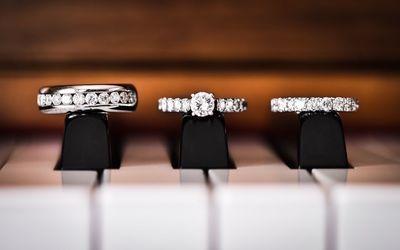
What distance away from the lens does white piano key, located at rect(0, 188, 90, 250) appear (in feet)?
1.24

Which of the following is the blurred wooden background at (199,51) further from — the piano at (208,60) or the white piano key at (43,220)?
the white piano key at (43,220)

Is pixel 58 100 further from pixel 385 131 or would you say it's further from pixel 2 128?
pixel 385 131

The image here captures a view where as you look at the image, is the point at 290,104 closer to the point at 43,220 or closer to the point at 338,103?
the point at 338,103

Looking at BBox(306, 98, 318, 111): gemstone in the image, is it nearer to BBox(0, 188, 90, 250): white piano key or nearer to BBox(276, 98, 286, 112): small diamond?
BBox(276, 98, 286, 112): small diamond

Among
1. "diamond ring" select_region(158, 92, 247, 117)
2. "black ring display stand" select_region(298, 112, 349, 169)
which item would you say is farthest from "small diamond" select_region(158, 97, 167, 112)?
"black ring display stand" select_region(298, 112, 349, 169)

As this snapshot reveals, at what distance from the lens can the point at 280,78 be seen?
0.58 meters

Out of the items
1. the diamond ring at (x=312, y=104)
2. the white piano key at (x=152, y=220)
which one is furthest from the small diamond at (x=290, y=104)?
the white piano key at (x=152, y=220)

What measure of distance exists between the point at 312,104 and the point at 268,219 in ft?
0.38

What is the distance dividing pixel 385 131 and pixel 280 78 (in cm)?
12

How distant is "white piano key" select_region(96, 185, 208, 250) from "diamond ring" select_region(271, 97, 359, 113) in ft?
0.38

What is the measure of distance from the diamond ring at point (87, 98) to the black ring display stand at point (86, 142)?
0.01 m

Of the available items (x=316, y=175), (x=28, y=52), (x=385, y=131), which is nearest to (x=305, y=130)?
(x=316, y=175)

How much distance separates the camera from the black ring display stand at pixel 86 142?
452 millimetres

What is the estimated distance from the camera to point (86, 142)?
1.50 feet
